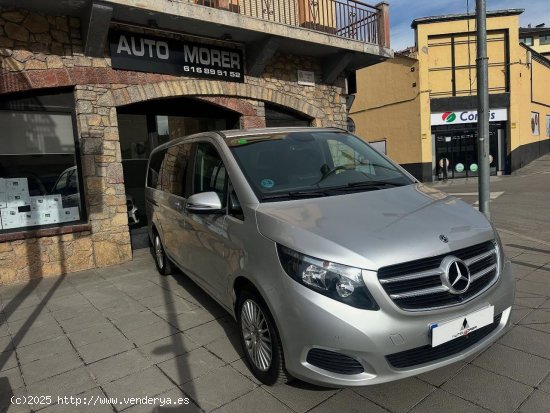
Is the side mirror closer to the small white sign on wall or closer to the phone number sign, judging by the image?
the phone number sign

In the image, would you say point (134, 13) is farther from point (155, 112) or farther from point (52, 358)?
point (52, 358)

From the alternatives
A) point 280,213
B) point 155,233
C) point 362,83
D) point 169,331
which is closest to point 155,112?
point 155,233

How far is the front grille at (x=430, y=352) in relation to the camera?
Answer: 2.40 meters

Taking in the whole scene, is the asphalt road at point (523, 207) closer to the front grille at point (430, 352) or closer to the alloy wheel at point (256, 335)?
the front grille at point (430, 352)

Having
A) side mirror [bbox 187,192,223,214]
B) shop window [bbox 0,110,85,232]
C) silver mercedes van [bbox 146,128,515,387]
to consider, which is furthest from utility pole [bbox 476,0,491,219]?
shop window [bbox 0,110,85,232]

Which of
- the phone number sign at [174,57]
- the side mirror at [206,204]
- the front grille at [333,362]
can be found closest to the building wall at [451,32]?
the phone number sign at [174,57]

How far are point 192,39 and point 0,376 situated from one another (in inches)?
246

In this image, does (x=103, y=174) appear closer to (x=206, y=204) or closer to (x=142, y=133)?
(x=142, y=133)

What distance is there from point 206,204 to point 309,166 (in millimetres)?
941

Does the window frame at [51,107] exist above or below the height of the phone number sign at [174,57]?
below

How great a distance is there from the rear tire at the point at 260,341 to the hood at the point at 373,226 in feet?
1.71

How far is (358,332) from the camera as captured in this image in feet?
7.61

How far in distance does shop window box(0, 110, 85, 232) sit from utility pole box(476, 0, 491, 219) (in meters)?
6.00

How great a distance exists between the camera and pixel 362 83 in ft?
77.5
